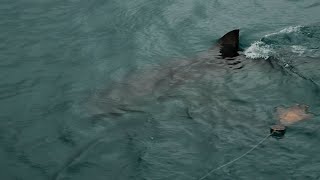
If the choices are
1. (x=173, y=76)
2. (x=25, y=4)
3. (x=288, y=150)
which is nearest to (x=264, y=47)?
(x=173, y=76)

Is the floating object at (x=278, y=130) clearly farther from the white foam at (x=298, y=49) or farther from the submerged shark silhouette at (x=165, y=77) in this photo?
the white foam at (x=298, y=49)

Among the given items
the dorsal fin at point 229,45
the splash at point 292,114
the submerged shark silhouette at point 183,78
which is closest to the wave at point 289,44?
the dorsal fin at point 229,45

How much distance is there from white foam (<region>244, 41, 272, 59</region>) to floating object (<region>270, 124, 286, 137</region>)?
2.59 metres

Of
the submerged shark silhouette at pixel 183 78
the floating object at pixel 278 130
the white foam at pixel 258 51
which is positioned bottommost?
the floating object at pixel 278 130

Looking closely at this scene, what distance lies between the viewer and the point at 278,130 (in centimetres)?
672

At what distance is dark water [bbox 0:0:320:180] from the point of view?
636 cm

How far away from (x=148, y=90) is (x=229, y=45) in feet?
7.60

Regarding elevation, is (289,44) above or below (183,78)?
above

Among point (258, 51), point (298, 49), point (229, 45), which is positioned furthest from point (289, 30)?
point (229, 45)

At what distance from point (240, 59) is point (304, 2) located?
393 centimetres

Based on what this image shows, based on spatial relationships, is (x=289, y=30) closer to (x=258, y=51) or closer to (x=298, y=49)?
(x=298, y=49)

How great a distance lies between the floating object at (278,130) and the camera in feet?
21.9

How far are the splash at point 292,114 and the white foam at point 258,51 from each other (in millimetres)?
1898

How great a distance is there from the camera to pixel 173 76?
8.59 metres
